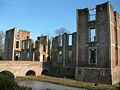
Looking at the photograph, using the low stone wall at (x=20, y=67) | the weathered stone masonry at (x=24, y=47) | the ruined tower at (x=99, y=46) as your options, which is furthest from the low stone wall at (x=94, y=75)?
the weathered stone masonry at (x=24, y=47)

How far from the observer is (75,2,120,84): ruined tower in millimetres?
20594

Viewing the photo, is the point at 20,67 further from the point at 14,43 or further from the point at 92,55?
the point at 14,43

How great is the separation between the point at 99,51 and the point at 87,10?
23.7 feet

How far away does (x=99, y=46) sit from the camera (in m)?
21.6

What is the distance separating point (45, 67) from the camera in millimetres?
30531

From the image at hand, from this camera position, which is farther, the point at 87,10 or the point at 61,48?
the point at 61,48

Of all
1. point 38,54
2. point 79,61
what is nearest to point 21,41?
point 38,54

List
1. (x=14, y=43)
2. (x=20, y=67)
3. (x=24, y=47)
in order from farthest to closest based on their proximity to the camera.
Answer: (x=24, y=47) → (x=14, y=43) → (x=20, y=67)

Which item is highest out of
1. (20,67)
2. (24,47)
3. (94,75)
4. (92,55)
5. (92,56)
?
(24,47)

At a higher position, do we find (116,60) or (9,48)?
(9,48)

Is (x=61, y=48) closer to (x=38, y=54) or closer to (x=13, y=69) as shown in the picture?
(x=38, y=54)

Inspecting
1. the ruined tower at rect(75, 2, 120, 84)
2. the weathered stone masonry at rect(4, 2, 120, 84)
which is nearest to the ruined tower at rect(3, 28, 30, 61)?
the weathered stone masonry at rect(4, 2, 120, 84)

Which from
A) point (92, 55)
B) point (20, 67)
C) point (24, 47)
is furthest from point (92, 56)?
point (24, 47)

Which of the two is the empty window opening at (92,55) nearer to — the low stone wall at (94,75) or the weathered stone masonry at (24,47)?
the low stone wall at (94,75)
